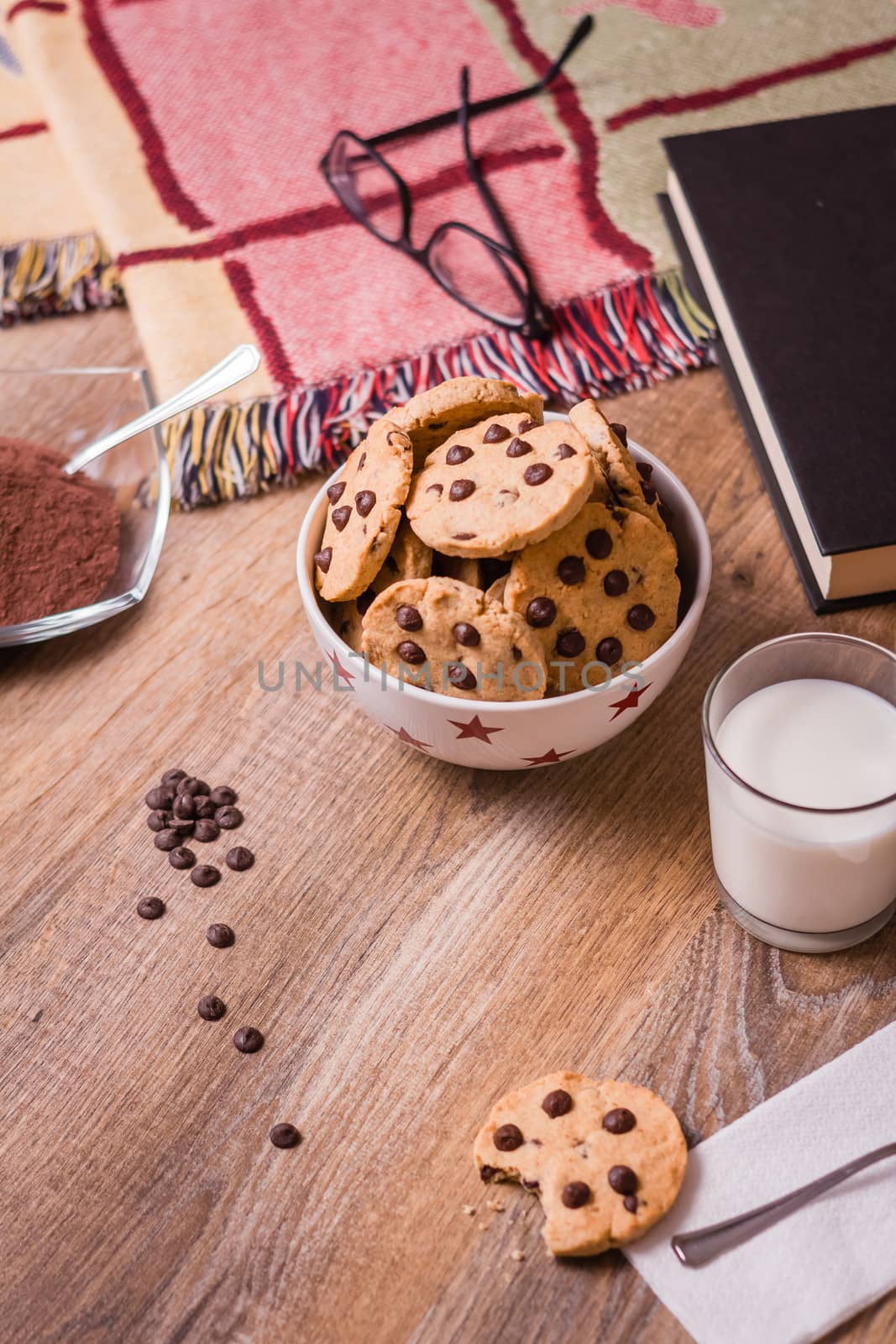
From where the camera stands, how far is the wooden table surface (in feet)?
2.72

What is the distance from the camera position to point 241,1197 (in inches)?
34.0

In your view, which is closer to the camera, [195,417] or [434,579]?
[434,579]

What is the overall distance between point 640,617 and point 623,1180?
0.41 metres

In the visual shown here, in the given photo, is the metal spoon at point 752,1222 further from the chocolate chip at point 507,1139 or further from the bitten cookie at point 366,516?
the bitten cookie at point 366,516

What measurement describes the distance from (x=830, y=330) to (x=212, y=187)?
82 cm

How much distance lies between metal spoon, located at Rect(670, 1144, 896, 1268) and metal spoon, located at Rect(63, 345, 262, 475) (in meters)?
0.88

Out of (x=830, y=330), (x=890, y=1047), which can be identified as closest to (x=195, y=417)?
(x=830, y=330)

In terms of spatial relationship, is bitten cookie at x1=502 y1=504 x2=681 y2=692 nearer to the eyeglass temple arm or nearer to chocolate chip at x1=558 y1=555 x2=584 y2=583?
chocolate chip at x1=558 y1=555 x2=584 y2=583

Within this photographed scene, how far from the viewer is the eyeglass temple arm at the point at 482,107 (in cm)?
156

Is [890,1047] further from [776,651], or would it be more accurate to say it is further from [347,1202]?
[347,1202]

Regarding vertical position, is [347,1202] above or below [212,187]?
below

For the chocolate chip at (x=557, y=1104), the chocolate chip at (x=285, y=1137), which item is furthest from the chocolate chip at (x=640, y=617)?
the chocolate chip at (x=285, y=1137)

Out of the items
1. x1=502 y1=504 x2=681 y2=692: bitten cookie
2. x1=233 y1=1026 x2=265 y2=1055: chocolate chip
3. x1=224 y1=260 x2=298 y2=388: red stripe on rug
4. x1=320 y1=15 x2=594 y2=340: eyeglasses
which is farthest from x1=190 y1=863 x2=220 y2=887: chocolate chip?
x1=320 y1=15 x2=594 y2=340: eyeglasses

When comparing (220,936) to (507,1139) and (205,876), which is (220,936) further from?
(507,1139)
